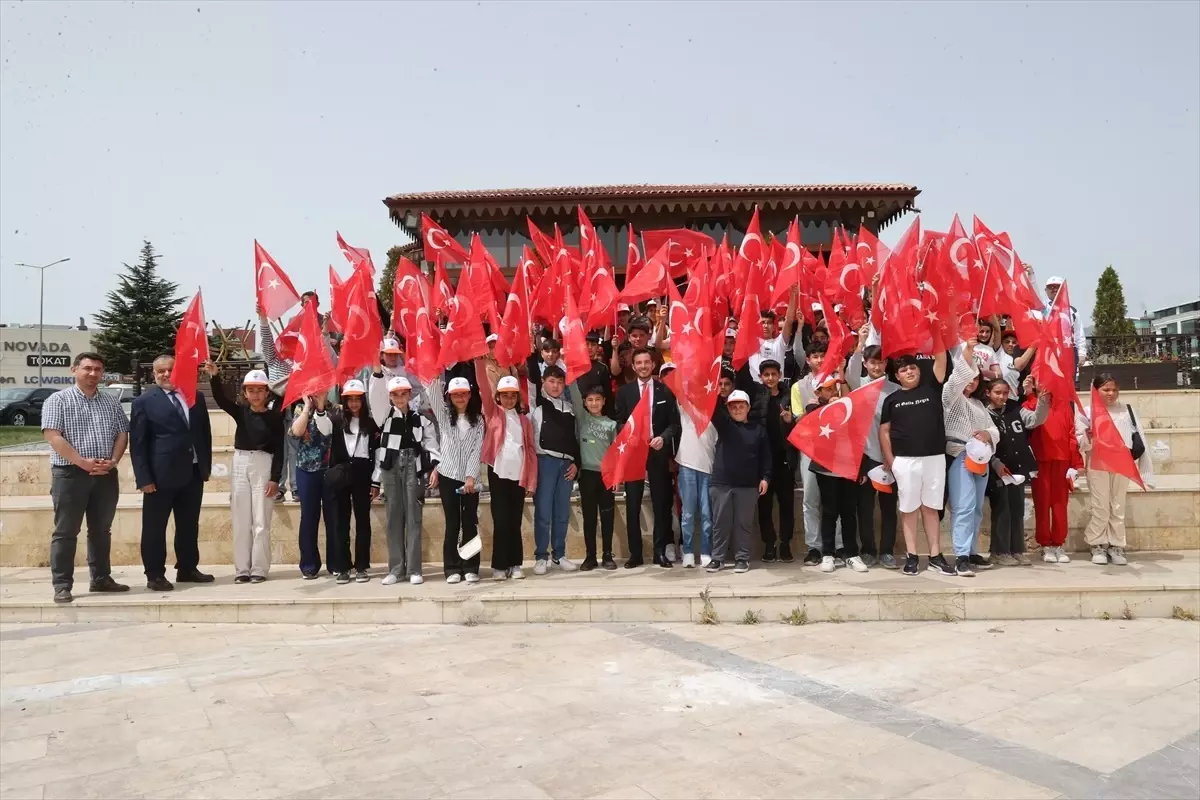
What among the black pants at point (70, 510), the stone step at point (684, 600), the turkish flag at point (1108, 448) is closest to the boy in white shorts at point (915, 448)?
the stone step at point (684, 600)

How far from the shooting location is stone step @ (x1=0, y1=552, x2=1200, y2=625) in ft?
22.6

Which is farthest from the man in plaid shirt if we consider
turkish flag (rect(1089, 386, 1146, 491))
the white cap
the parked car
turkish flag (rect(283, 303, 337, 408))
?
the parked car

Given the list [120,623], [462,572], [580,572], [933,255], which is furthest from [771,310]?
[120,623]

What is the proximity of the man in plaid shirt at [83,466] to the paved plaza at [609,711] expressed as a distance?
34.0 inches

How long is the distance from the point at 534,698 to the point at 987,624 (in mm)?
3656

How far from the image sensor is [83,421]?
295 inches

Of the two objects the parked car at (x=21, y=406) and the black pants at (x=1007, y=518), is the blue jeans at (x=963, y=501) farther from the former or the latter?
the parked car at (x=21, y=406)

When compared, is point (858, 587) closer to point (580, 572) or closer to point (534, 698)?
point (580, 572)

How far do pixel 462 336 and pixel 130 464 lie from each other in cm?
606

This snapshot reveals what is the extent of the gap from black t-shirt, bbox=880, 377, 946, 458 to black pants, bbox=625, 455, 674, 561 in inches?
80.2

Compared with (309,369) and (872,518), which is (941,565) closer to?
(872,518)

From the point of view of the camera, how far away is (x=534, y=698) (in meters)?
5.09

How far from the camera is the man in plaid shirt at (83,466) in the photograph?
7398 mm

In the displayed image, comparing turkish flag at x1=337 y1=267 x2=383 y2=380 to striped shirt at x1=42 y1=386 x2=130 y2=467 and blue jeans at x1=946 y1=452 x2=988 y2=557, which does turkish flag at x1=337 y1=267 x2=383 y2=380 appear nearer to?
striped shirt at x1=42 y1=386 x2=130 y2=467
